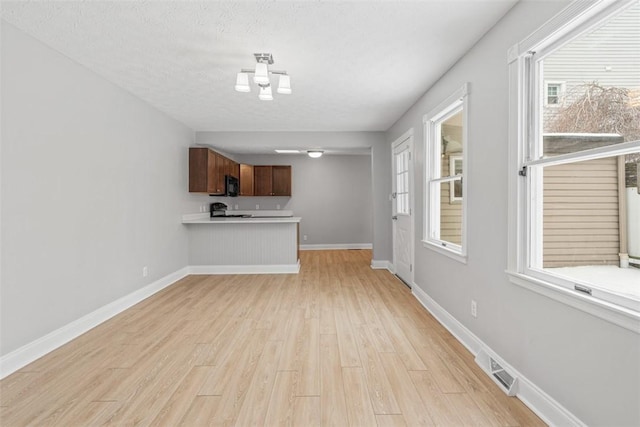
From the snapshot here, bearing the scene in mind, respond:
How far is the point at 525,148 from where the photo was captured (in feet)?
6.05

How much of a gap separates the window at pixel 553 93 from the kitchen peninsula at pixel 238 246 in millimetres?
3846

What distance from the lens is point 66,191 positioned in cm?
257

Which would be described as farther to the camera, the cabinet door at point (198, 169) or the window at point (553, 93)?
the cabinet door at point (198, 169)

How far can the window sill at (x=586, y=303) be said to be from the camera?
120 centimetres

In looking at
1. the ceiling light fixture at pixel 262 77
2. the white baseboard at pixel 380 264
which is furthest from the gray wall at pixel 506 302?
the white baseboard at pixel 380 264

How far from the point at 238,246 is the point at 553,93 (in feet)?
14.8

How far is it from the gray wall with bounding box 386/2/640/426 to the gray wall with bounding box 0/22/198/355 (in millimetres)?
3408

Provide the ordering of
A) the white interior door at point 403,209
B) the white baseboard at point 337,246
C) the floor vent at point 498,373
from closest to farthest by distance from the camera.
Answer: the floor vent at point 498,373
the white interior door at point 403,209
the white baseboard at point 337,246

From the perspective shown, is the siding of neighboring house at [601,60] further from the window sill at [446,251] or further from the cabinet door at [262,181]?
the cabinet door at [262,181]

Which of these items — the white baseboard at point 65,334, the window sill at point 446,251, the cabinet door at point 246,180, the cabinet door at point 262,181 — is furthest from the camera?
the cabinet door at point 262,181

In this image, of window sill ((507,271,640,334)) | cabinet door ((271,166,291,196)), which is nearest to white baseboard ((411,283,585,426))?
window sill ((507,271,640,334))

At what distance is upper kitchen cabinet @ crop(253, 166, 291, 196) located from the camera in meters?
7.48

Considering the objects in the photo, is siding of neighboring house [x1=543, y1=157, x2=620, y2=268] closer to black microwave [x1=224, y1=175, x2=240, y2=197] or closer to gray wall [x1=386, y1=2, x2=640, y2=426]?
gray wall [x1=386, y1=2, x2=640, y2=426]

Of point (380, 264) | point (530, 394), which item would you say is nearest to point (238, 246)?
point (380, 264)
